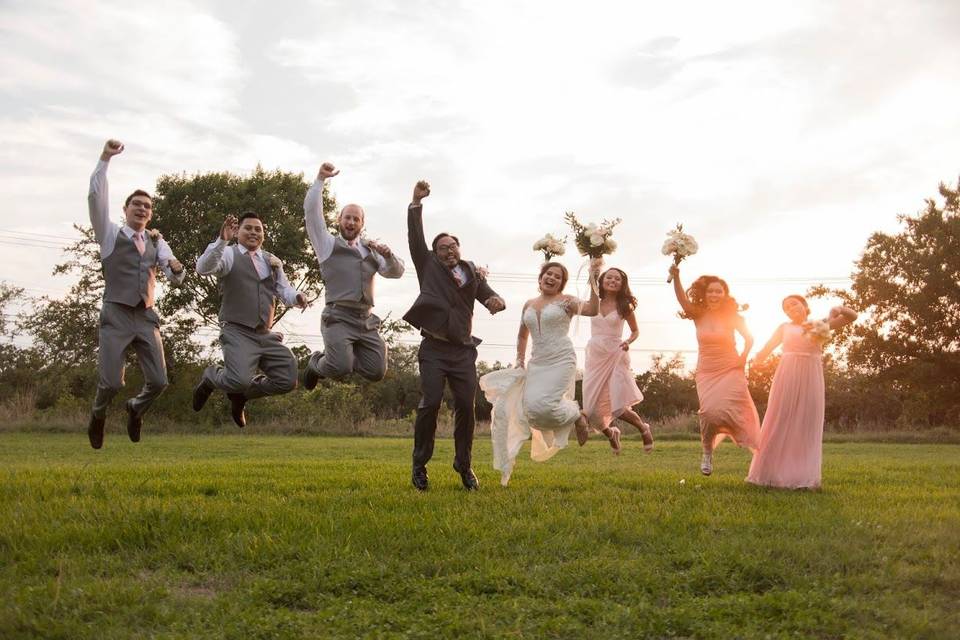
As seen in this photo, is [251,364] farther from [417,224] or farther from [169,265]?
[417,224]

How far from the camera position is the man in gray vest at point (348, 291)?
1049 centimetres

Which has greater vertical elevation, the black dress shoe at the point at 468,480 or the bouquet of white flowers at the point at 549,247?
the bouquet of white flowers at the point at 549,247

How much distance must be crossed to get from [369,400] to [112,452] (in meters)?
21.1

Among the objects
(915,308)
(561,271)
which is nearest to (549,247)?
(561,271)

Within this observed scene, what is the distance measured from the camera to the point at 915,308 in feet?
132

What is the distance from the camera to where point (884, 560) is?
28.2 ft

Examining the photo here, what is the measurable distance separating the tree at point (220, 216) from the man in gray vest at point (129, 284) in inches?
874

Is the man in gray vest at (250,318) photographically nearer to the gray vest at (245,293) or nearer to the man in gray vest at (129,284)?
the gray vest at (245,293)

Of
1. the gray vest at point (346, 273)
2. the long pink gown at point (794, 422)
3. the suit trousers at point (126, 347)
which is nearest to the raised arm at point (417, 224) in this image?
the gray vest at point (346, 273)

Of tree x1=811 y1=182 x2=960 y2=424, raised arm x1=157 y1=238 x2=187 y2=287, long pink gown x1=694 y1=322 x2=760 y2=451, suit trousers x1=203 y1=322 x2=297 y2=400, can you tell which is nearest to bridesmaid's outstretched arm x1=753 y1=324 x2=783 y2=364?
long pink gown x1=694 y1=322 x2=760 y2=451

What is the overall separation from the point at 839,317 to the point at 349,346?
6.82 m

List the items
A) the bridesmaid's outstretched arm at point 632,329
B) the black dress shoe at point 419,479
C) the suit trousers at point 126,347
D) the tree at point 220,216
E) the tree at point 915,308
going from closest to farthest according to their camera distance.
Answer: the suit trousers at point 126,347
the black dress shoe at point 419,479
the bridesmaid's outstretched arm at point 632,329
the tree at point 220,216
the tree at point 915,308

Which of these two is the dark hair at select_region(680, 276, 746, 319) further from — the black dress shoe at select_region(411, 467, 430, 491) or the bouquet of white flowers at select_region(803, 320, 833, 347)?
the black dress shoe at select_region(411, 467, 430, 491)

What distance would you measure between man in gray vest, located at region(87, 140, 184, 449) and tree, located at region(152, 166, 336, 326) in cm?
2220
